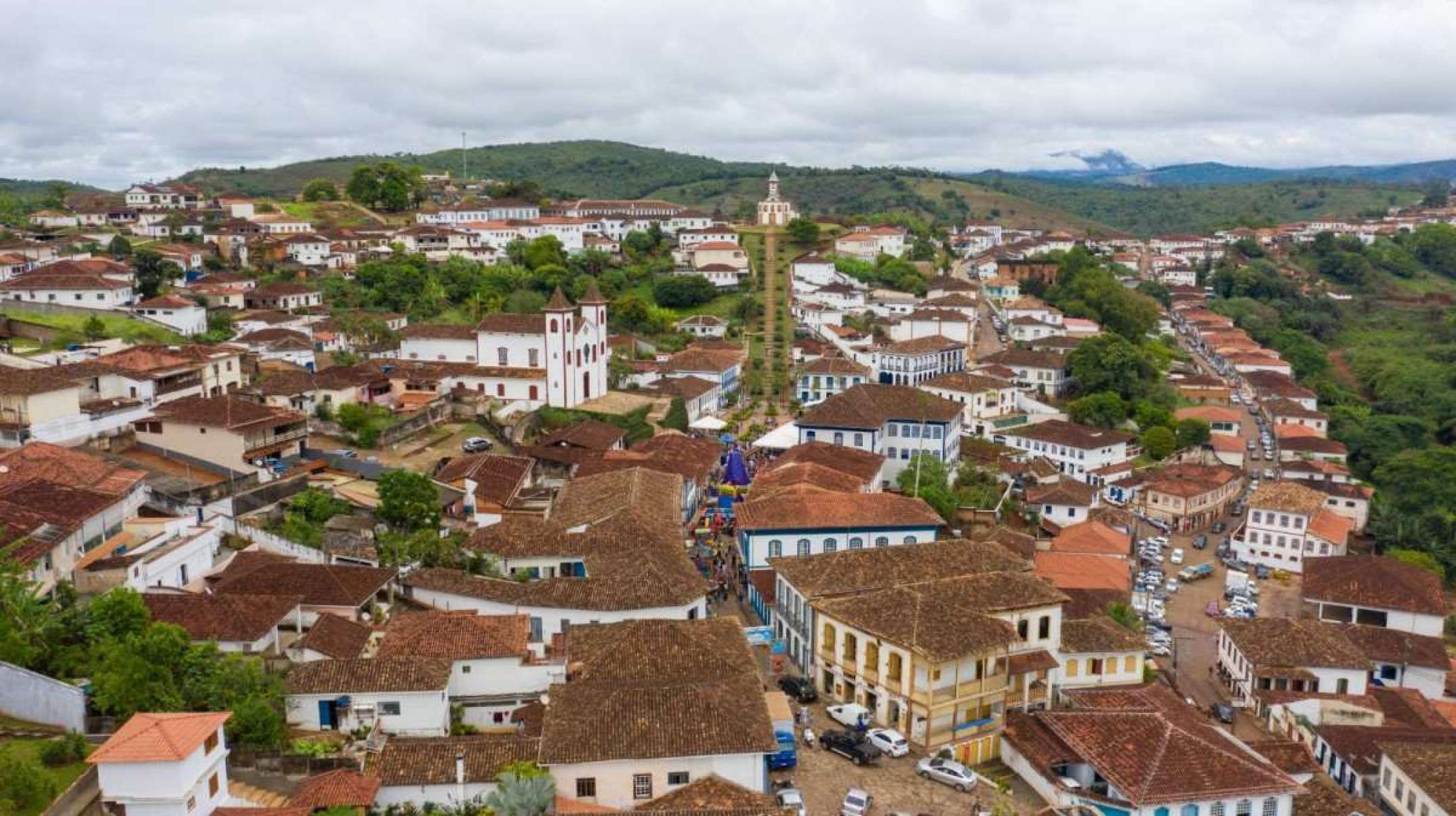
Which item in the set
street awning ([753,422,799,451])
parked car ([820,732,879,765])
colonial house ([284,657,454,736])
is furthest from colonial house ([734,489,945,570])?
colonial house ([284,657,454,736])

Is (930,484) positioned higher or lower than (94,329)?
lower

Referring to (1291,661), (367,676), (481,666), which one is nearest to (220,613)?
(367,676)

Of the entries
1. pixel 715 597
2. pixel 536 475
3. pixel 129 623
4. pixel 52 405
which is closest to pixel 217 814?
pixel 129 623

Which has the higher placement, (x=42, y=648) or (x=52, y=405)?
(x=52, y=405)

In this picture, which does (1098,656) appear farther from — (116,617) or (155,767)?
(116,617)

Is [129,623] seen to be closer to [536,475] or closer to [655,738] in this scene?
[655,738]

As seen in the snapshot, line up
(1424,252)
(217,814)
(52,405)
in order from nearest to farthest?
(217,814)
(52,405)
(1424,252)
